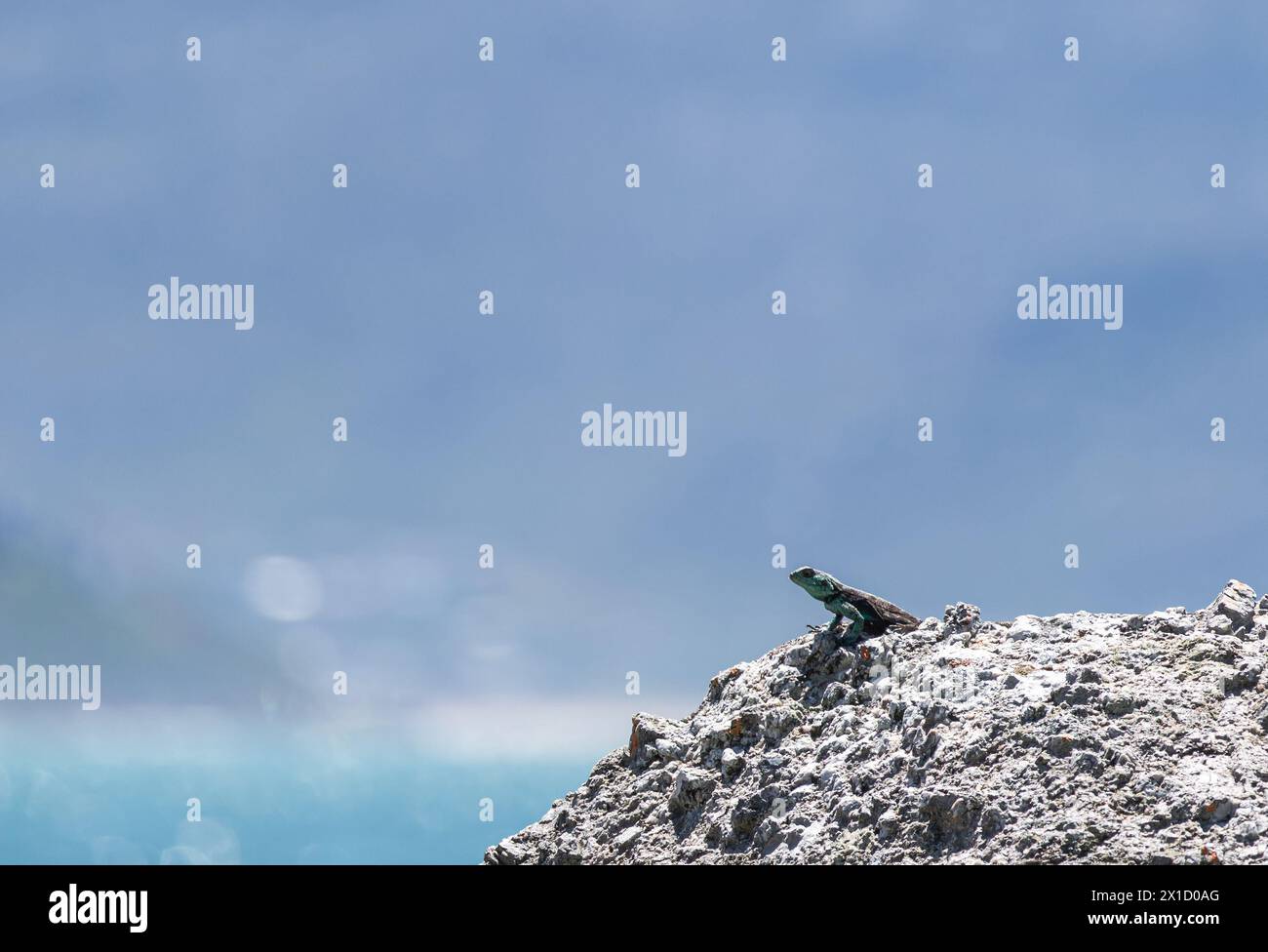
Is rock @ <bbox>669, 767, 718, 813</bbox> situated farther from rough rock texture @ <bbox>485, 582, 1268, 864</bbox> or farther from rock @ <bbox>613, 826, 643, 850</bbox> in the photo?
rock @ <bbox>613, 826, 643, 850</bbox>

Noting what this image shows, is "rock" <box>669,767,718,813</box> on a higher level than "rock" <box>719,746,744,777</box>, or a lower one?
lower

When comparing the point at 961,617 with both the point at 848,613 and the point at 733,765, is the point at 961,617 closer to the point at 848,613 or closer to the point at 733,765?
the point at 848,613

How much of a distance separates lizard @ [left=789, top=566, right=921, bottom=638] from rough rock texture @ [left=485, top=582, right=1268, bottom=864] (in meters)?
0.23

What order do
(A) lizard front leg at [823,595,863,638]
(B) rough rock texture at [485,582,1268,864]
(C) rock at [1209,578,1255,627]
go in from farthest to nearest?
(A) lizard front leg at [823,595,863,638], (C) rock at [1209,578,1255,627], (B) rough rock texture at [485,582,1268,864]

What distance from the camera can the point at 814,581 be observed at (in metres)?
15.3

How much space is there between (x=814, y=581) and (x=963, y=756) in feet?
11.1

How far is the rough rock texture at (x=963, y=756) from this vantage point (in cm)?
1134

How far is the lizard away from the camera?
1517 centimetres

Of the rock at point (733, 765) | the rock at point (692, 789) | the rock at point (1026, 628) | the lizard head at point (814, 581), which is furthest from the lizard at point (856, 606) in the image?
the rock at point (692, 789)

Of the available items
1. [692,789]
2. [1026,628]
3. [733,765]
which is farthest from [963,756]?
[692,789]

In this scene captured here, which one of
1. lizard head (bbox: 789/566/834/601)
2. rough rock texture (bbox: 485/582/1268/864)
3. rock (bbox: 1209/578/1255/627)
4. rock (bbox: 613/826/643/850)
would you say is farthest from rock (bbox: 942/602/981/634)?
rock (bbox: 613/826/643/850)

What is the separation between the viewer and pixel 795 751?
1398cm

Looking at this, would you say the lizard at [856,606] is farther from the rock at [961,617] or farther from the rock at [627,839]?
the rock at [627,839]
